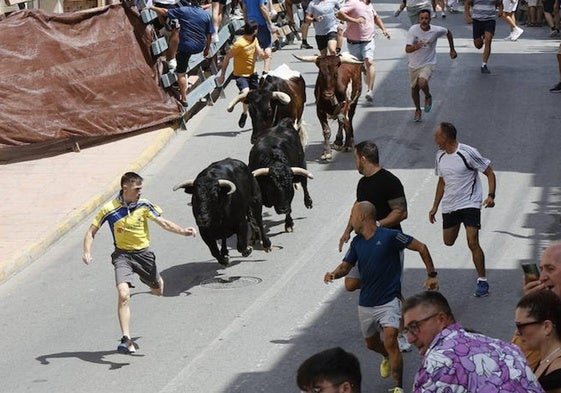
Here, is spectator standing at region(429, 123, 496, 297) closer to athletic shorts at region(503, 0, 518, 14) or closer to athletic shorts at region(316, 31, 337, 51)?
athletic shorts at region(316, 31, 337, 51)

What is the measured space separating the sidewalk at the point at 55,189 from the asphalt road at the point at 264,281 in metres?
0.25

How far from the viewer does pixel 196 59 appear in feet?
81.3

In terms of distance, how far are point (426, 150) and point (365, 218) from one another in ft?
32.7

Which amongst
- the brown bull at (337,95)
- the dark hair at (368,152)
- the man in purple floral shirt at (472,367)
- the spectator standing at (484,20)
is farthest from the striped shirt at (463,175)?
the spectator standing at (484,20)

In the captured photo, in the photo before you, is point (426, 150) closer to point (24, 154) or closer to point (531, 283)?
point (24, 154)

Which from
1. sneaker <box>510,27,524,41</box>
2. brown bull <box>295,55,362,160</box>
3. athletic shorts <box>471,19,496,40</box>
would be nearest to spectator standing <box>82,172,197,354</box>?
brown bull <box>295,55,362,160</box>

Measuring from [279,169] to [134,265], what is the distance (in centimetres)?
377

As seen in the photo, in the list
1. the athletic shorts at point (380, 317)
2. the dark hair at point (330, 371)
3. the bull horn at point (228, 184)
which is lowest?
the bull horn at point (228, 184)

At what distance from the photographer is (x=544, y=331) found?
714 cm

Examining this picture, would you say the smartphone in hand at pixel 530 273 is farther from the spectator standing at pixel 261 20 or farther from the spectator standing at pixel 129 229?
the spectator standing at pixel 261 20

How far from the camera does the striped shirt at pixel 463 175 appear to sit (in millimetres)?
13625

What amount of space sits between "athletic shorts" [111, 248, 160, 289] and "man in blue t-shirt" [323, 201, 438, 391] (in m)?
2.81

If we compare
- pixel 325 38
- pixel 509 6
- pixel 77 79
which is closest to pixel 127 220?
pixel 77 79

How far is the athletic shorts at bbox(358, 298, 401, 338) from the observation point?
36.3 feet
